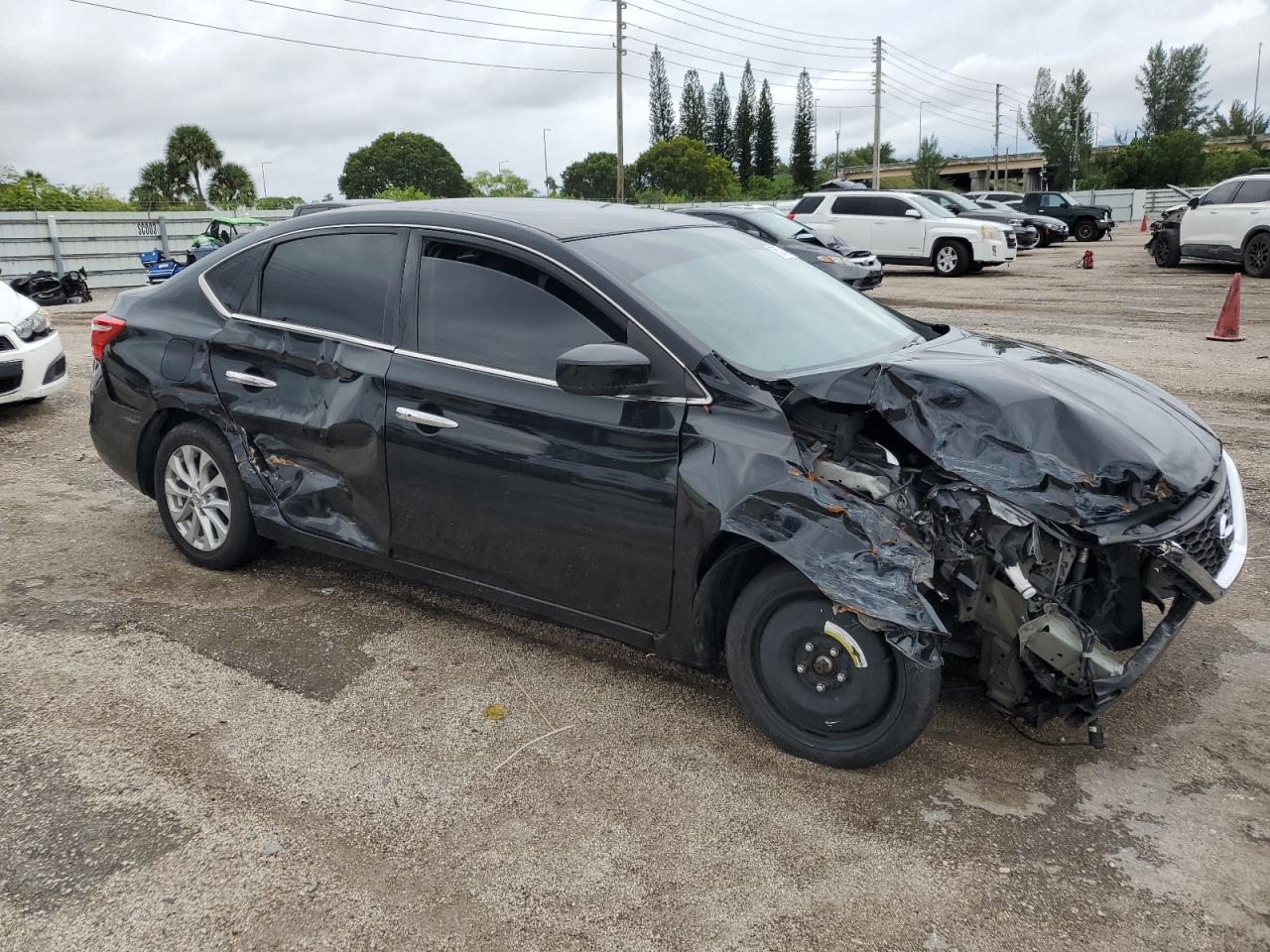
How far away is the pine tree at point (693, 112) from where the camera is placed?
325 ft

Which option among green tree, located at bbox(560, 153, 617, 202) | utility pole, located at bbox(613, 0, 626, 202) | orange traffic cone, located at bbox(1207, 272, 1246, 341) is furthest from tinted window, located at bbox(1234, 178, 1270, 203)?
green tree, located at bbox(560, 153, 617, 202)

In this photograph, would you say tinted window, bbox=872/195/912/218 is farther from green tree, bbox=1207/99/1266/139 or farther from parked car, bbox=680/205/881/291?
green tree, bbox=1207/99/1266/139

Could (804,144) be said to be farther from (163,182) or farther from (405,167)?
(163,182)

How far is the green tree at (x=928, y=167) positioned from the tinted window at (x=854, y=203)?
191 feet

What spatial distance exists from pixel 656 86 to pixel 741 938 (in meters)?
103

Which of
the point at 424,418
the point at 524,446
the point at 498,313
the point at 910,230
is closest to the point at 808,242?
the point at 910,230

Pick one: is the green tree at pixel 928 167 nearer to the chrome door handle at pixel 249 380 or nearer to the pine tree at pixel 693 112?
the pine tree at pixel 693 112

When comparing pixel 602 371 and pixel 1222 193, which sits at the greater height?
pixel 1222 193

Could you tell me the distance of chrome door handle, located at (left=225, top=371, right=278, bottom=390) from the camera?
169 inches

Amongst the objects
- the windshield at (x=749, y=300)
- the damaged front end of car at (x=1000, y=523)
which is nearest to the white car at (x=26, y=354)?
the windshield at (x=749, y=300)

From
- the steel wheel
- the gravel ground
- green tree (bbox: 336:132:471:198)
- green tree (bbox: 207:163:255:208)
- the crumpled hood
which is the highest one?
green tree (bbox: 336:132:471:198)

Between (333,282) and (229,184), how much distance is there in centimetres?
7665

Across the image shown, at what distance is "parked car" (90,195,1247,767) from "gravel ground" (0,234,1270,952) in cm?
27

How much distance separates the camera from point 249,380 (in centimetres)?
434
